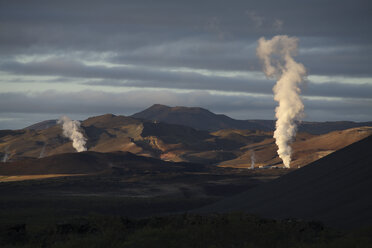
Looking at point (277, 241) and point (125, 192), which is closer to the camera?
point (277, 241)

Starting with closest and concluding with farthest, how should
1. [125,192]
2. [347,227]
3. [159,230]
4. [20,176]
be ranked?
[159,230] → [347,227] → [125,192] → [20,176]

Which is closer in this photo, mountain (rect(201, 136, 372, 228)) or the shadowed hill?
mountain (rect(201, 136, 372, 228))

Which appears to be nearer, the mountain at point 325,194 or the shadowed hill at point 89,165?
the mountain at point 325,194

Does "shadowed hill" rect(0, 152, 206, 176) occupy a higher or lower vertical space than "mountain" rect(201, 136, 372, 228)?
lower

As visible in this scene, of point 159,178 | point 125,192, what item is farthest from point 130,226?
point 159,178

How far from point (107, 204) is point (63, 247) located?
44379 mm

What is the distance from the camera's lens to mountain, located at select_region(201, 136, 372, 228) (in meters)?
44.0

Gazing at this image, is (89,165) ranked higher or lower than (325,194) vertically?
lower

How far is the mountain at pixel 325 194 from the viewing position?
43969 mm

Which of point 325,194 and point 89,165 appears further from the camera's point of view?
point 89,165

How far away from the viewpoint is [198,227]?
1446 inches

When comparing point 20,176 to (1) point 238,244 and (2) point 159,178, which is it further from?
(1) point 238,244

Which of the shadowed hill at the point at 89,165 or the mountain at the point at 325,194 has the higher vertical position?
the mountain at the point at 325,194

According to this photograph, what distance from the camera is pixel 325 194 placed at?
51.3 m
